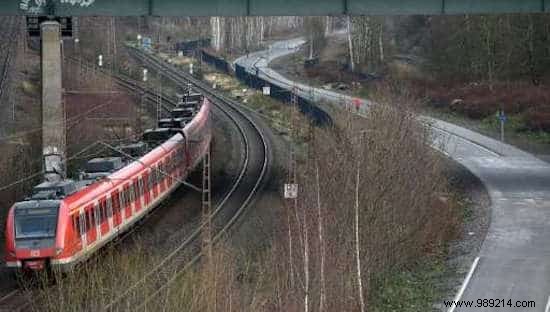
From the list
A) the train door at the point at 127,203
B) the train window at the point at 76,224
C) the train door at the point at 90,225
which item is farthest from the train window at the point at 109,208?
the train window at the point at 76,224

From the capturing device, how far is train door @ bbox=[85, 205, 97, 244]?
81.5 feet

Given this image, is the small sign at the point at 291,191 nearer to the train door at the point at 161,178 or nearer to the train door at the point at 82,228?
the train door at the point at 82,228

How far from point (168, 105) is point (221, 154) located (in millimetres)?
14537

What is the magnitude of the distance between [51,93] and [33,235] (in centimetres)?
1314

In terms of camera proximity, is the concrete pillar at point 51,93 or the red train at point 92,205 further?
the concrete pillar at point 51,93

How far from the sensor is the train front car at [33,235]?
74.4ft

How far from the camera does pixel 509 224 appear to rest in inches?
1095

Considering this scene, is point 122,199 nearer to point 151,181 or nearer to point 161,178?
point 151,181

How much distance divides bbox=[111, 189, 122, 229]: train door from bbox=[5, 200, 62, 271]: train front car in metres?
4.22

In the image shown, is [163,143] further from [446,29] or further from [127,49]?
[127,49]

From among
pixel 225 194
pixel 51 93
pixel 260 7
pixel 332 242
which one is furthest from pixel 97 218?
pixel 260 7

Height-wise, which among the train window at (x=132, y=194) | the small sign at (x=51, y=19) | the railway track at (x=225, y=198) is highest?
the small sign at (x=51, y=19)

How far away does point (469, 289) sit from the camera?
68.4 ft

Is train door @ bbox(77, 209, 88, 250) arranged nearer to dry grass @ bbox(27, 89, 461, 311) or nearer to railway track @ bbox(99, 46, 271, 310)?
dry grass @ bbox(27, 89, 461, 311)
